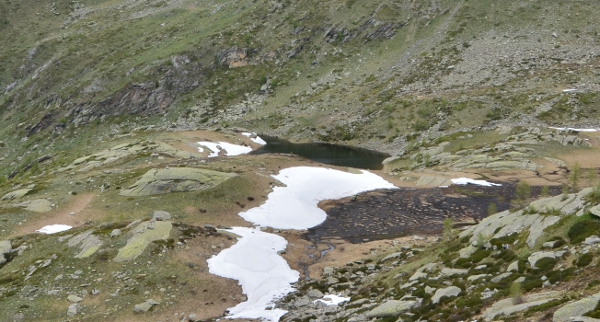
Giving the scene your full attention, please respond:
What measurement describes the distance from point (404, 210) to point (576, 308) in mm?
37530

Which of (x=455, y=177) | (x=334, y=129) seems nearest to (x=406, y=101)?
(x=334, y=129)

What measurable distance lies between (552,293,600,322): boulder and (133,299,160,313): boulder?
23507 mm

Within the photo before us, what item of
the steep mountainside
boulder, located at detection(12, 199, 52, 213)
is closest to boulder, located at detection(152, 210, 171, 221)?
boulder, located at detection(12, 199, 52, 213)

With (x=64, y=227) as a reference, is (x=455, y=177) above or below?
below

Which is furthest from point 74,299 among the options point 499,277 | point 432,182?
point 432,182

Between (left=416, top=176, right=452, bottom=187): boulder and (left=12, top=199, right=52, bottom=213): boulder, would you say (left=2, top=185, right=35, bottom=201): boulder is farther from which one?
(left=416, top=176, right=452, bottom=187): boulder

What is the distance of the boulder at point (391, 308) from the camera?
2469 cm

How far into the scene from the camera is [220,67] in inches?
5605

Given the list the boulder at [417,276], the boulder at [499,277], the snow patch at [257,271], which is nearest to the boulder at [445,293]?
the boulder at [499,277]

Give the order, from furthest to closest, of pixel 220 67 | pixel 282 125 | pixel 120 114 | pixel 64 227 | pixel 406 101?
pixel 220 67 → pixel 120 114 → pixel 282 125 → pixel 406 101 → pixel 64 227

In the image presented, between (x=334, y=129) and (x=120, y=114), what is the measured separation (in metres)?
Result: 57.9

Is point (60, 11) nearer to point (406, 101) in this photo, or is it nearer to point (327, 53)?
point (327, 53)

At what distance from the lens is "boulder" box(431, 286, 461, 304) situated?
2400 centimetres

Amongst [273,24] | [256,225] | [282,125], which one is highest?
[273,24]
